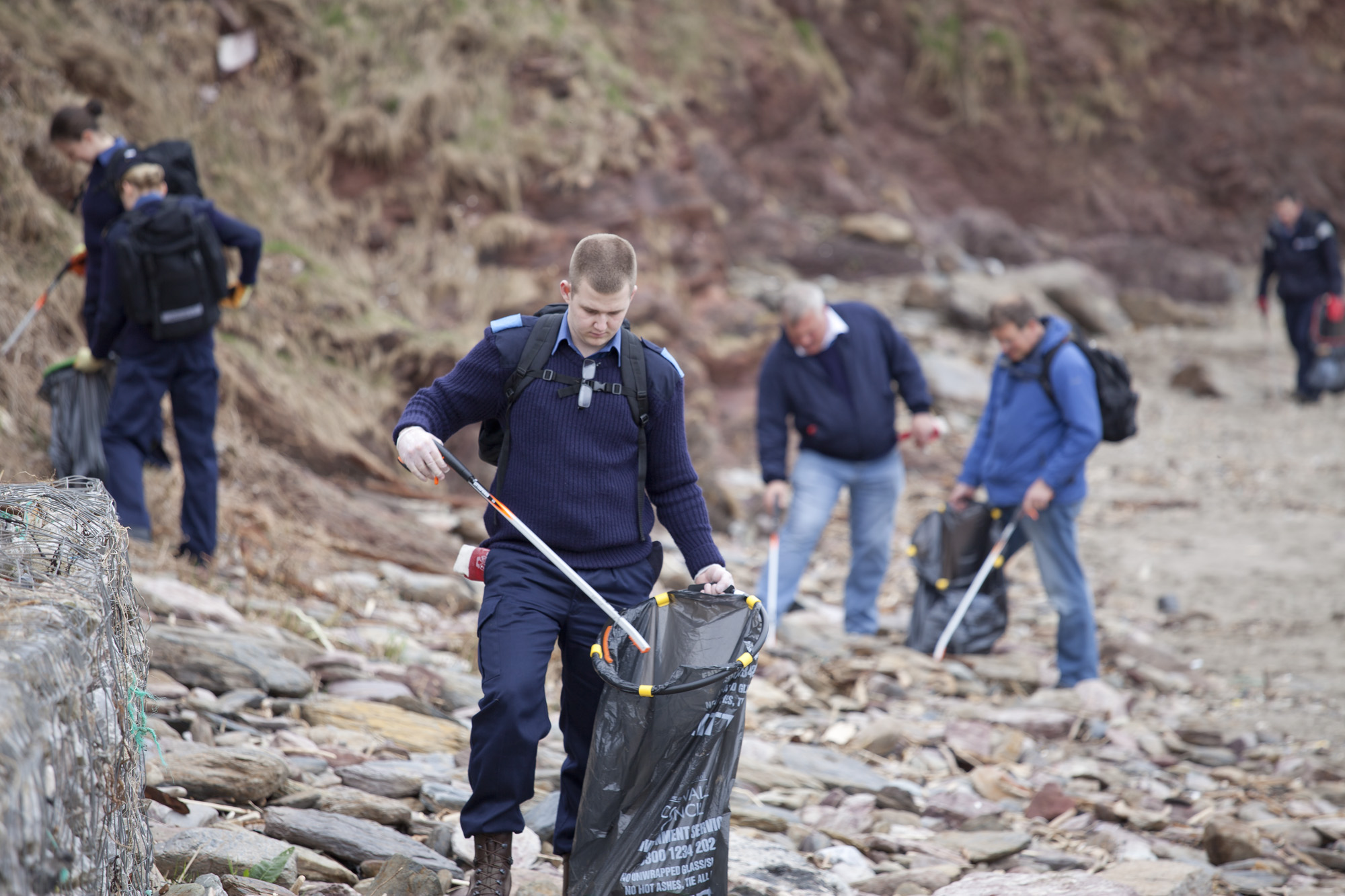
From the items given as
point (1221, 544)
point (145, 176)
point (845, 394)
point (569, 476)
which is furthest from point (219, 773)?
point (1221, 544)

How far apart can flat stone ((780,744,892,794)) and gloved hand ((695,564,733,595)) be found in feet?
6.02

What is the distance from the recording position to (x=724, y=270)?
12938 mm

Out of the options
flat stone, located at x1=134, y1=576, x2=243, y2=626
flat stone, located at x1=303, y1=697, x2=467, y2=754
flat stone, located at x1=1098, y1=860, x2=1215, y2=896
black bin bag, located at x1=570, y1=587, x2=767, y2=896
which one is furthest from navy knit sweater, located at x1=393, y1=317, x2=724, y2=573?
flat stone, located at x1=134, y1=576, x2=243, y2=626

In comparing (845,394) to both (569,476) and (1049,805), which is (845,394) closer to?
(1049,805)

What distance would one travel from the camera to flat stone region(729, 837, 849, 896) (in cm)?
332

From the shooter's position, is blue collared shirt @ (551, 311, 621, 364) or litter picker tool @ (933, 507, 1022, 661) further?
litter picker tool @ (933, 507, 1022, 661)

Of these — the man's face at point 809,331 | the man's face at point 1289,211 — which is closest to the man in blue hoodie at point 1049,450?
the man's face at point 809,331

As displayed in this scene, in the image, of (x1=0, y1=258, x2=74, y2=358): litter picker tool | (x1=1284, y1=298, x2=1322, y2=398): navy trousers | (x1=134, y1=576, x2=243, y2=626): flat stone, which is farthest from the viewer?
(x1=1284, y1=298, x2=1322, y2=398): navy trousers

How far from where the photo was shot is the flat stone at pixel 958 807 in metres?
4.38

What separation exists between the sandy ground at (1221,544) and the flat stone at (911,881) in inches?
115

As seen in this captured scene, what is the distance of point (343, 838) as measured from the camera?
3.22 meters

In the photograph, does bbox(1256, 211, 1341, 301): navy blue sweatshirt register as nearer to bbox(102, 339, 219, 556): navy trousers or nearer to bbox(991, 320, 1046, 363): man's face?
bbox(991, 320, 1046, 363): man's face

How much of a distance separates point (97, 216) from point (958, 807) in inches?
190

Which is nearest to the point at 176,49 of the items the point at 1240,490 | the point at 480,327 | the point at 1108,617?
the point at 480,327
